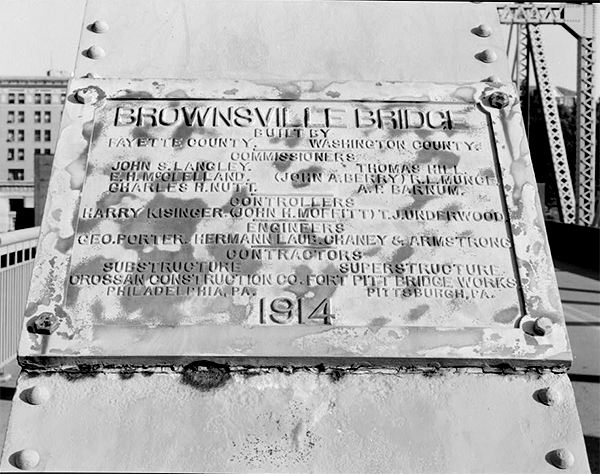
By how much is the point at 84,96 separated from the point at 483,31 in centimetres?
188

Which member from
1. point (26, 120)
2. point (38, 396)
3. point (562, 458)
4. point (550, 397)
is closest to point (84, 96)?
point (38, 396)

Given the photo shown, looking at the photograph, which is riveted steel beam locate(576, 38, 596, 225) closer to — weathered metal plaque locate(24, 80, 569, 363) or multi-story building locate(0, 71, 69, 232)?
weathered metal plaque locate(24, 80, 569, 363)

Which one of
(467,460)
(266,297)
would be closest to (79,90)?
(266,297)

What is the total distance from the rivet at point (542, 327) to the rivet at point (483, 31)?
59.1 inches

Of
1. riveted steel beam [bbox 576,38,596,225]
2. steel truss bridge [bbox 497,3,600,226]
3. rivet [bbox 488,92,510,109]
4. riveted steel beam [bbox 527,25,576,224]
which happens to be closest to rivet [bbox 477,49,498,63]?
rivet [bbox 488,92,510,109]

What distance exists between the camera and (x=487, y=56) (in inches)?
132

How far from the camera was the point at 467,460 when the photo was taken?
7.89ft

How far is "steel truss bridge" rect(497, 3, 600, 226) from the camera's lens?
1634 centimetres

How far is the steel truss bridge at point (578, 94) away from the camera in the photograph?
16.3 metres

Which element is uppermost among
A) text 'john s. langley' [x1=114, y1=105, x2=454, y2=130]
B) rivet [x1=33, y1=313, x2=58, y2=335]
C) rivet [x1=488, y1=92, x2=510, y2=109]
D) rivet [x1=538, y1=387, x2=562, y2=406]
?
rivet [x1=488, y1=92, x2=510, y2=109]

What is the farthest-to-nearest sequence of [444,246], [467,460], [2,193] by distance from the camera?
[2,193] → [444,246] → [467,460]

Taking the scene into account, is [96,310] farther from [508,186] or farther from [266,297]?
[508,186]

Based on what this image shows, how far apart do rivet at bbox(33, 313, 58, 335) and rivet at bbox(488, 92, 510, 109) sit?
202 cm

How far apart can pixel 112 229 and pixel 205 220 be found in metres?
0.36
